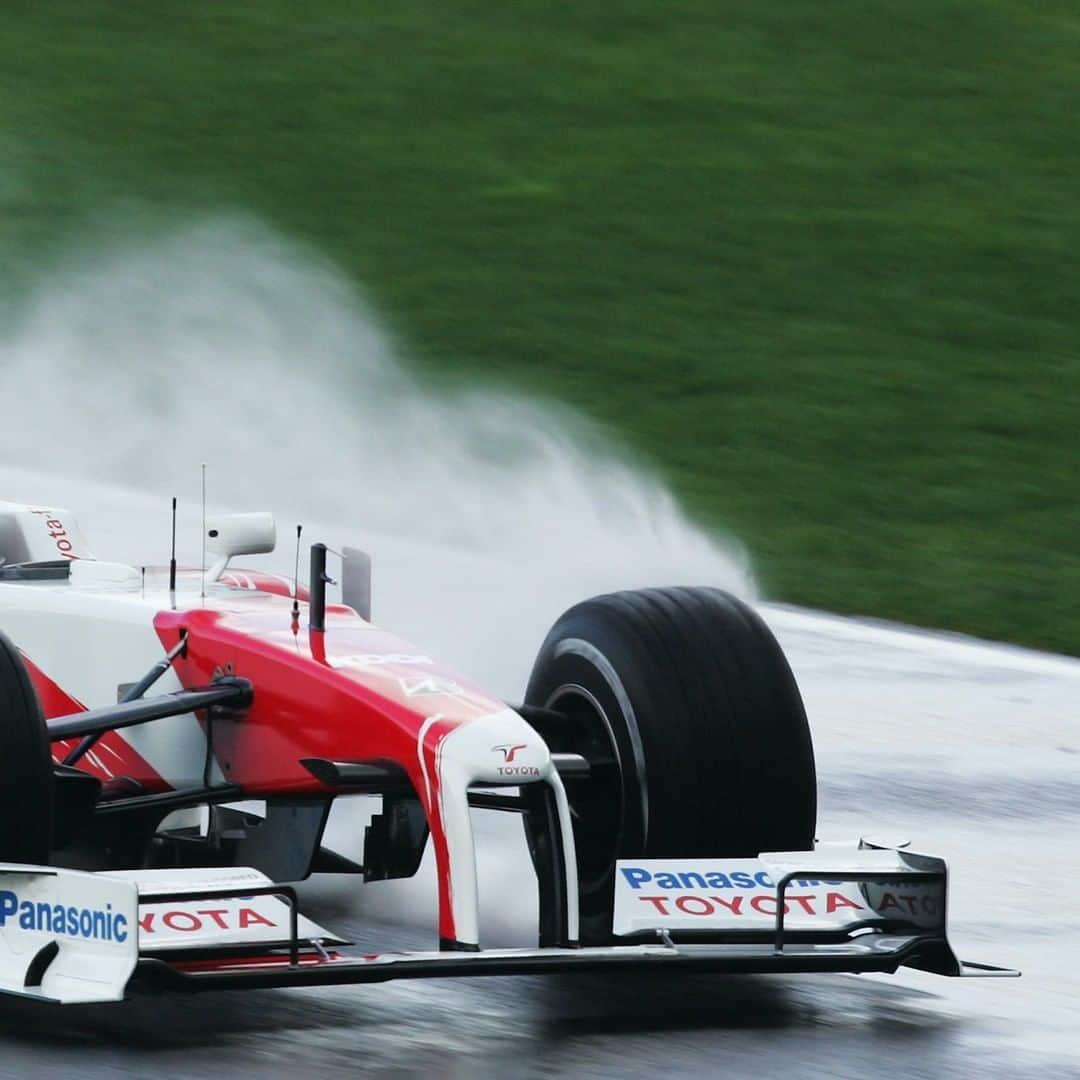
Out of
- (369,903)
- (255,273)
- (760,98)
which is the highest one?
(760,98)

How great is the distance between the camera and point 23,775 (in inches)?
225

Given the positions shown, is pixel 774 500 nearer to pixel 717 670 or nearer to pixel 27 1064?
pixel 717 670

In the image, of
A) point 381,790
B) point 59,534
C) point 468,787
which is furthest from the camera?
point 59,534

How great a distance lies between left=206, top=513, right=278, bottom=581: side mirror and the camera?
7.05 m

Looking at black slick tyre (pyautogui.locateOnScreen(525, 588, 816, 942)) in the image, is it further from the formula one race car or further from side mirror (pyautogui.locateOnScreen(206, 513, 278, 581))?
side mirror (pyautogui.locateOnScreen(206, 513, 278, 581))

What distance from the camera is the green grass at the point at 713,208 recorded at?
13320 mm

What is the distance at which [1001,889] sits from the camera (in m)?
7.48

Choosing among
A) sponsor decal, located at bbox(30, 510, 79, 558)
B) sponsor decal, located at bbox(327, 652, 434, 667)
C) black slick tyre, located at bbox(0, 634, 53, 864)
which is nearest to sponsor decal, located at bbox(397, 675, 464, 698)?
sponsor decal, located at bbox(327, 652, 434, 667)

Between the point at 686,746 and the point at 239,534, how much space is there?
4.68ft

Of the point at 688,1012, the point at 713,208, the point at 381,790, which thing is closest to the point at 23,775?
the point at 381,790

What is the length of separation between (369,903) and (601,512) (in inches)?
170

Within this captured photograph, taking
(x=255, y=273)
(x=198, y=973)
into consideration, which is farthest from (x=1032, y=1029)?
(x=255, y=273)

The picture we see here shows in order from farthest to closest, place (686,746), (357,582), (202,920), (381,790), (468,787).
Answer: (357,582) < (686,746) < (381,790) < (468,787) < (202,920)

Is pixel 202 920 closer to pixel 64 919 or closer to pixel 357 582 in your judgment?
pixel 64 919
